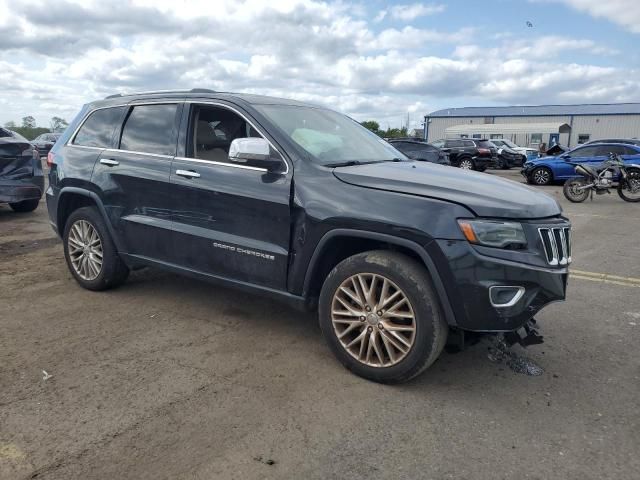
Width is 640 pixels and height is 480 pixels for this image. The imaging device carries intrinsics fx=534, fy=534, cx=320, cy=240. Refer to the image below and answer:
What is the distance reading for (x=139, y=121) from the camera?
15.4 feet

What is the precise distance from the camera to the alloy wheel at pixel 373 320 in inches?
129

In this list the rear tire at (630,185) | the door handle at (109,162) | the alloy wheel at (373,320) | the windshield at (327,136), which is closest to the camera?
the alloy wheel at (373,320)

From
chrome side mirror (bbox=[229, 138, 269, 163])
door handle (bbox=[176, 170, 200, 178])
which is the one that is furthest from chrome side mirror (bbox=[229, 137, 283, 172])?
door handle (bbox=[176, 170, 200, 178])

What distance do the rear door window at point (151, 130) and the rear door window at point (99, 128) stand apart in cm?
18

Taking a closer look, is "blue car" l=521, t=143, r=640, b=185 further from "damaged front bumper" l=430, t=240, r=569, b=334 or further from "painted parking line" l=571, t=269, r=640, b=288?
"damaged front bumper" l=430, t=240, r=569, b=334

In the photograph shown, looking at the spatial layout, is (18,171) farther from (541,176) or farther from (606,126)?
(606,126)

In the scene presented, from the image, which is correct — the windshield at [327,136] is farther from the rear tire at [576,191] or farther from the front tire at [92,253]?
the rear tire at [576,191]

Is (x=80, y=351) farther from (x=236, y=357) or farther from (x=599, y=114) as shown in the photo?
(x=599, y=114)

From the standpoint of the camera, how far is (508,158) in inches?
1083

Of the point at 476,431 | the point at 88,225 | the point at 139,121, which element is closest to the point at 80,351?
the point at 88,225

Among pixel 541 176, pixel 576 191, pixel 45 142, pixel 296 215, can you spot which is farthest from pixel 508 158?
pixel 296 215

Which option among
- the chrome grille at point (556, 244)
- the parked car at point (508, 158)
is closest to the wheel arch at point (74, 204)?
the chrome grille at point (556, 244)

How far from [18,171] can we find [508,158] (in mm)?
24084

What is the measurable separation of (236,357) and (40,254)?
13.6ft
